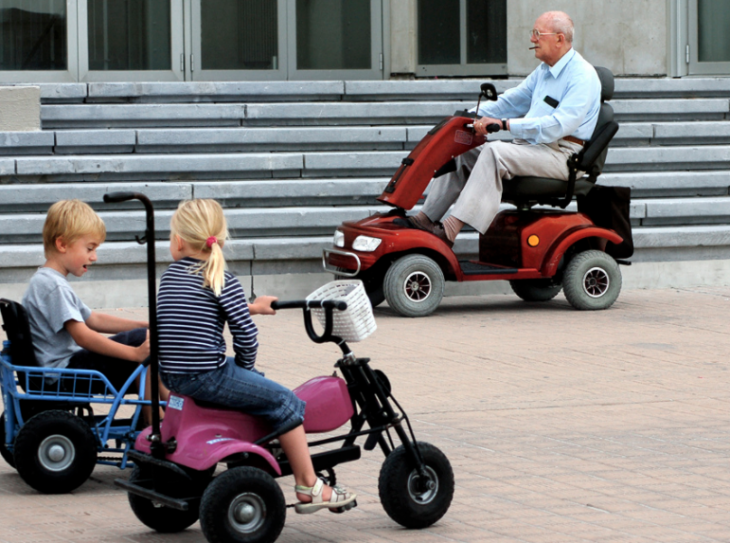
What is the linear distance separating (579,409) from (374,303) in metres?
3.37

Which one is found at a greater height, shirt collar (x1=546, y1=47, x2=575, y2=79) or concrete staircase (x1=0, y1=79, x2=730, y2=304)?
shirt collar (x1=546, y1=47, x2=575, y2=79)

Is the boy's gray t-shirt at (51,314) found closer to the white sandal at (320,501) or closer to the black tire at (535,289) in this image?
the white sandal at (320,501)

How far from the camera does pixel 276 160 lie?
35.9 feet

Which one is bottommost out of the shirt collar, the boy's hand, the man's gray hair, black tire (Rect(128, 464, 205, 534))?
black tire (Rect(128, 464, 205, 534))

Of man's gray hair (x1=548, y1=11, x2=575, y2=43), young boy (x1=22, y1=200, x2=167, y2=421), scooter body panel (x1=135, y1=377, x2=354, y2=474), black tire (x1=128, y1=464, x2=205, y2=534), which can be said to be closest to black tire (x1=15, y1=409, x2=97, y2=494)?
young boy (x1=22, y1=200, x2=167, y2=421)

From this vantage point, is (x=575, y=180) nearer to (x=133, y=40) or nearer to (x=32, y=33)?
(x=133, y=40)

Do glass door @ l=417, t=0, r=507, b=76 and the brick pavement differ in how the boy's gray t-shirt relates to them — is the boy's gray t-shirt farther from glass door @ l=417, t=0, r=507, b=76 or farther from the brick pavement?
glass door @ l=417, t=0, r=507, b=76

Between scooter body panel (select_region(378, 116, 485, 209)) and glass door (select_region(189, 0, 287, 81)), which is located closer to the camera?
scooter body panel (select_region(378, 116, 485, 209))

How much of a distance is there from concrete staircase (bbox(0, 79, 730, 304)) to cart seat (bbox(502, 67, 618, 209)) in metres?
1.09

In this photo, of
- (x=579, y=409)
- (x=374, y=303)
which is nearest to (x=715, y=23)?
(x=374, y=303)

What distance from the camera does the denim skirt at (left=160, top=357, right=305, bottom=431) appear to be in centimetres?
421

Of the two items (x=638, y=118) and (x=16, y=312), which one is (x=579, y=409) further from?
(x=638, y=118)

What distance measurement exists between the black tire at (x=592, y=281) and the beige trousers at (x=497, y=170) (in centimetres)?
67

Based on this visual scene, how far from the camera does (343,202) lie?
1088cm
